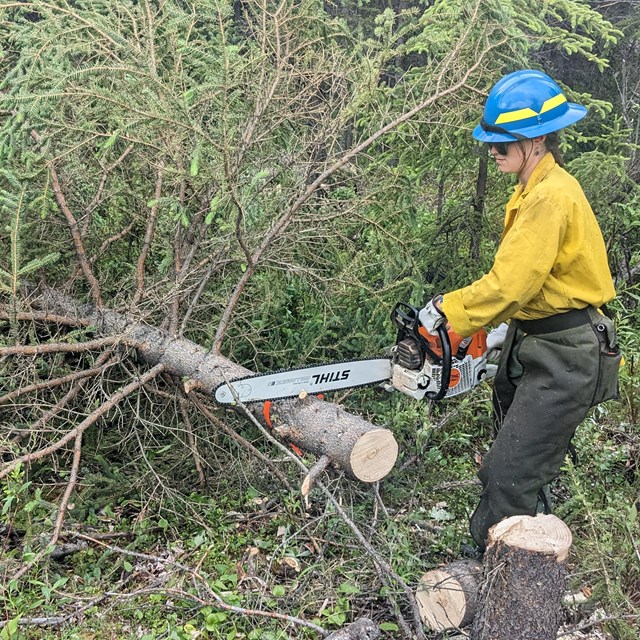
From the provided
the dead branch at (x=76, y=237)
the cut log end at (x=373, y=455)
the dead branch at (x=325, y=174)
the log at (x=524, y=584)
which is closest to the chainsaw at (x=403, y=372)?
the cut log end at (x=373, y=455)

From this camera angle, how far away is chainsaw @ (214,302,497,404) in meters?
2.76

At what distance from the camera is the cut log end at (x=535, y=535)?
87.4 inches

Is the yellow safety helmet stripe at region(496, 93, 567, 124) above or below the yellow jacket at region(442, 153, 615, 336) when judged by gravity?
above

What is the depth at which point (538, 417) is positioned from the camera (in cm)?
266

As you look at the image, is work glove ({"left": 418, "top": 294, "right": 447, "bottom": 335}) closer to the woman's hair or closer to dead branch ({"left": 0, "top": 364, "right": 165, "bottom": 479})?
the woman's hair

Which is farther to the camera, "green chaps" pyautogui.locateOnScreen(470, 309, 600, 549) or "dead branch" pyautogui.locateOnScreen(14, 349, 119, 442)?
"dead branch" pyautogui.locateOnScreen(14, 349, 119, 442)

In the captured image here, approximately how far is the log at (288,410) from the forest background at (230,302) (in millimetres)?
109

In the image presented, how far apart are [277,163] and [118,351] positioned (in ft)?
4.95

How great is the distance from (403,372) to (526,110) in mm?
1270

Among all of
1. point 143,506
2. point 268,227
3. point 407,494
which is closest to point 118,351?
point 143,506

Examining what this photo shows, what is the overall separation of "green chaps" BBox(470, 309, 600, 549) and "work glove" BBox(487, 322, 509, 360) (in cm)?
20

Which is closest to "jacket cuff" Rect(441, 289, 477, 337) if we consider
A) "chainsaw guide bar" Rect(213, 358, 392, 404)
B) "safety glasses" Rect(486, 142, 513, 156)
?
"chainsaw guide bar" Rect(213, 358, 392, 404)

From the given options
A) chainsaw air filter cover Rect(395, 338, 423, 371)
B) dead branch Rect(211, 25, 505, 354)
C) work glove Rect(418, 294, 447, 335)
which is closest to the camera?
work glove Rect(418, 294, 447, 335)

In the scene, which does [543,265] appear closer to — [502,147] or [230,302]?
[502,147]
